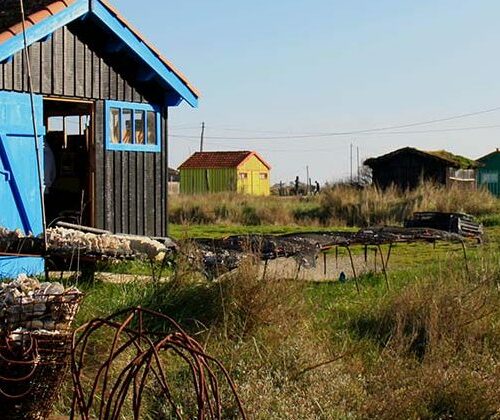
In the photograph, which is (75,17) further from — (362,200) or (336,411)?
(362,200)

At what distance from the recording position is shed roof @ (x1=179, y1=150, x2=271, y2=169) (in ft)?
202

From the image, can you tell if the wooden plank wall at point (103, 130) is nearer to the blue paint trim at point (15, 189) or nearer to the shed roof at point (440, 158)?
the blue paint trim at point (15, 189)

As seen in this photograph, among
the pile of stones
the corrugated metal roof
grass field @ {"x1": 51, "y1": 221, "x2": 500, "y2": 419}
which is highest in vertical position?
the corrugated metal roof

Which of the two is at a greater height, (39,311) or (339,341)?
(39,311)

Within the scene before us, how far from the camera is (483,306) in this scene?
9469 millimetres

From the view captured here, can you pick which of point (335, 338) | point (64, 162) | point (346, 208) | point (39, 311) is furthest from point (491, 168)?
point (39, 311)

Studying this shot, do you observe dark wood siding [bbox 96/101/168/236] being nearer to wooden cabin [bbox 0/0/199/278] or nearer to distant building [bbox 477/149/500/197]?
wooden cabin [bbox 0/0/199/278]

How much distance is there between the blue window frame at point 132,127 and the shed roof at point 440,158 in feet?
95.4

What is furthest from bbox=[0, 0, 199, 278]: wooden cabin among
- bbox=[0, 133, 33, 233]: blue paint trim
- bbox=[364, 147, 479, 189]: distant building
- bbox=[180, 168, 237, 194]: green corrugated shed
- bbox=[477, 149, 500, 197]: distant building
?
bbox=[477, 149, 500, 197]: distant building

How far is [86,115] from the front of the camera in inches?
653

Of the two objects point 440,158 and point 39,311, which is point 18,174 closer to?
point 39,311

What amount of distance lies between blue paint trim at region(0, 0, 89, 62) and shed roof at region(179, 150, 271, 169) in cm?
4680

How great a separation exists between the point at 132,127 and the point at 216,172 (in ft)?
150

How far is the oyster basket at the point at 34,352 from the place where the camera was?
19.8ft
